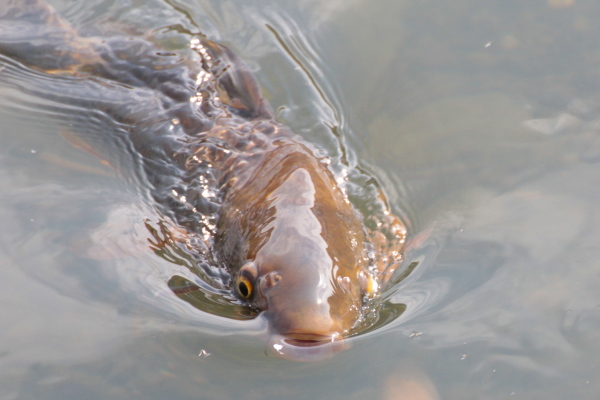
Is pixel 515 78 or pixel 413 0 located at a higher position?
pixel 413 0

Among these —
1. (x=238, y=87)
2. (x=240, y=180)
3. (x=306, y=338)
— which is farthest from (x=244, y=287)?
(x=238, y=87)

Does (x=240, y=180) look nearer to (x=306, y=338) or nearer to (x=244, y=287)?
(x=244, y=287)

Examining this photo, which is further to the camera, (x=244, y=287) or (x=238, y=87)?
(x=238, y=87)

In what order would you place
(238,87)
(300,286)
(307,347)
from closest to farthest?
(307,347) < (300,286) < (238,87)

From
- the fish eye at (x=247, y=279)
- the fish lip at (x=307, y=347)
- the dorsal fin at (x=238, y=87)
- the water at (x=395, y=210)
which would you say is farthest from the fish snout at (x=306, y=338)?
the dorsal fin at (x=238, y=87)

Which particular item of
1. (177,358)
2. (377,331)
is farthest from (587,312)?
(177,358)

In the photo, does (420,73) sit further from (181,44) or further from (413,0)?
(181,44)

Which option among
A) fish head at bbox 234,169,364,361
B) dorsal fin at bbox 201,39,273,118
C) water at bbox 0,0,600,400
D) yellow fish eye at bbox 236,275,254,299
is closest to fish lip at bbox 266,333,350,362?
fish head at bbox 234,169,364,361
